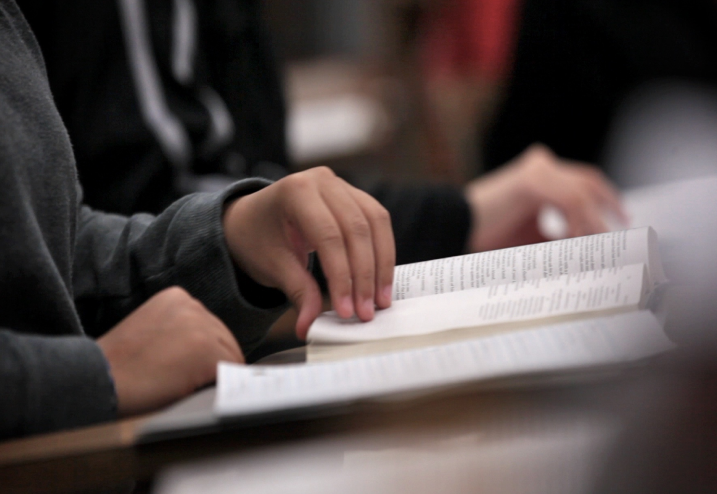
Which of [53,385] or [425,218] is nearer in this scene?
[53,385]

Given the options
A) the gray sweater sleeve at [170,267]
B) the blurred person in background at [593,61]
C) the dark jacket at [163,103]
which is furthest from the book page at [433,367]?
the blurred person in background at [593,61]

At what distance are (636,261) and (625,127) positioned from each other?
99 cm

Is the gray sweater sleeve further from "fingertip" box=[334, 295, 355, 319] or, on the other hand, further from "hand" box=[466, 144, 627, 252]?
"hand" box=[466, 144, 627, 252]

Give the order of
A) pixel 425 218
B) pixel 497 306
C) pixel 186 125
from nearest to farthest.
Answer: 1. pixel 497 306
2. pixel 425 218
3. pixel 186 125

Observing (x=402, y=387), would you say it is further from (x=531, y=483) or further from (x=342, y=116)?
(x=342, y=116)

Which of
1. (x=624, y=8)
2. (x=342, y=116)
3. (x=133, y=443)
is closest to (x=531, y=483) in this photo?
(x=133, y=443)

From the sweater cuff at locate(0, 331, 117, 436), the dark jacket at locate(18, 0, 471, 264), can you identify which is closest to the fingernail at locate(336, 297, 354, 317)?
the sweater cuff at locate(0, 331, 117, 436)

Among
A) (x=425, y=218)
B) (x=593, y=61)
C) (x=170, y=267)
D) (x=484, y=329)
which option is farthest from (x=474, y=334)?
(x=593, y=61)

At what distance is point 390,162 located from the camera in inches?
75.5

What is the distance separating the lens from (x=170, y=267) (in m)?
0.53

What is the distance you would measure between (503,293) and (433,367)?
12 cm

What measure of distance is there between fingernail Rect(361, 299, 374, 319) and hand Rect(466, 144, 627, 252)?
0.42 metres

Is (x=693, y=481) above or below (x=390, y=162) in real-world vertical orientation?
above

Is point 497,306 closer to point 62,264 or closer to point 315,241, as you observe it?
point 315,241
